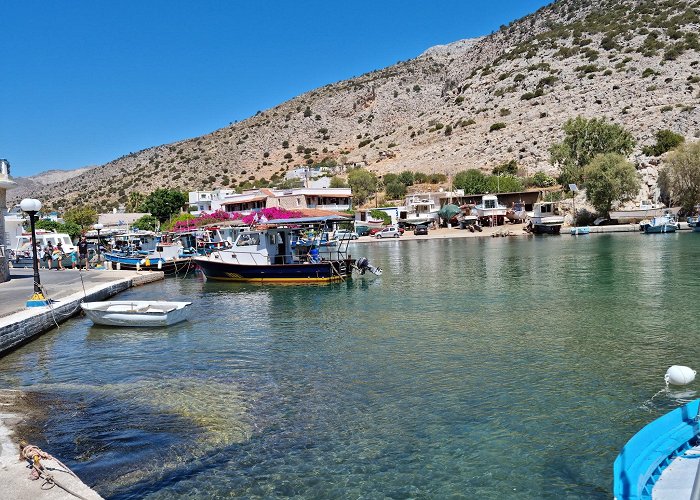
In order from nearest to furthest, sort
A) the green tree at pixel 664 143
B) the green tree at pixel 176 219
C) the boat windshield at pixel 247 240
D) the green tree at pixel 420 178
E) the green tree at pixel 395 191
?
the boat windshield at pixel 247 240, the green tree at pixel 664 143, the green tree at pixel 176 219, the green tree at pixel 395 191, the green tree at pixel 420 178

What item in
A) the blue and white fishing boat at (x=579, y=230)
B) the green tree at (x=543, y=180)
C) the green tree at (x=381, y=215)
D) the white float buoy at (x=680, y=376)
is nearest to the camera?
the white float buoy at (x=680, y=376)

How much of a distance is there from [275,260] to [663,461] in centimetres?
2756

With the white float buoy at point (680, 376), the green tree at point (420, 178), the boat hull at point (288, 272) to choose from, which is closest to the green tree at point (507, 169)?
the green tree at point (420, 178)

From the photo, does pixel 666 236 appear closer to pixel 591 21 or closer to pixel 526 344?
pixel 526 344

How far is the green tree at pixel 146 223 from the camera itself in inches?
2958

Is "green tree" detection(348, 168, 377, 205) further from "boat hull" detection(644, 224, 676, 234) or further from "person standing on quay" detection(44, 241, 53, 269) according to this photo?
"person standing on quay" detection(44, 241, 53, 269)

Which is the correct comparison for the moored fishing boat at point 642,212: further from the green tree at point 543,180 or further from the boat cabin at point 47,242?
the boat cabin at point 47,242

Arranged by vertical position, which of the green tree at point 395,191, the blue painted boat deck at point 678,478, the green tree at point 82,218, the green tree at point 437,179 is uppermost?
the green tree at point 437,179

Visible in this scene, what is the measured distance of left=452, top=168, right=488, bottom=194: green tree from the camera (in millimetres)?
80625

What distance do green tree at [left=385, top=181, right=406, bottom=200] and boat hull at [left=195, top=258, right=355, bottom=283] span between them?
2259 inches

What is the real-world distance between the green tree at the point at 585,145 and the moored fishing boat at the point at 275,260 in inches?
2016

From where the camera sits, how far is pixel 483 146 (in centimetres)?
9425

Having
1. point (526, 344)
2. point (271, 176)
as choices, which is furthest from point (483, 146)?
point (526, 344)

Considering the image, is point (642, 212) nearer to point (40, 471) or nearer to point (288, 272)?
point (288, 272)
